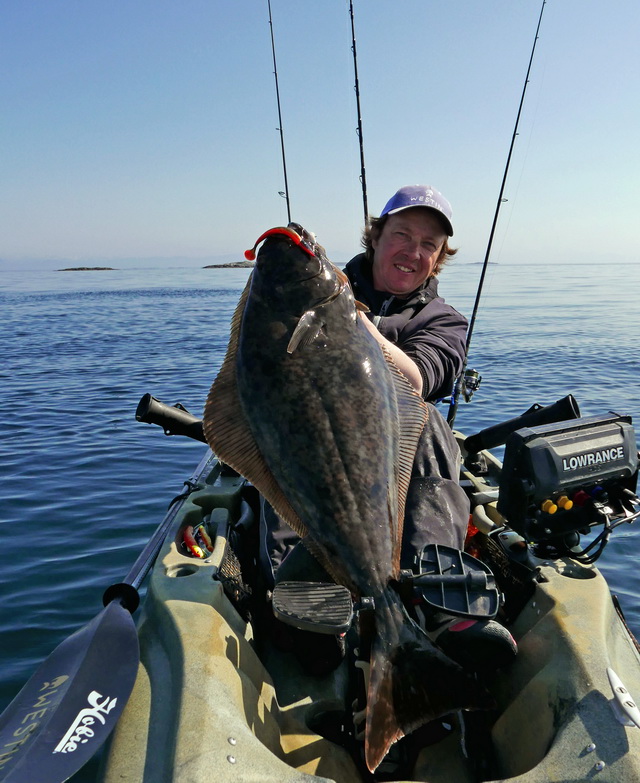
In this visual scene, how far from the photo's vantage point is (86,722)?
8.08ft

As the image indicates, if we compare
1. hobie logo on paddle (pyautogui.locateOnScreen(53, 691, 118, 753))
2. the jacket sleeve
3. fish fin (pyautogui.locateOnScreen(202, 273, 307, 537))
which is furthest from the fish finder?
hobie logo on paddle (pyautogui.locateOnScreen(53, 691, 118, 753))

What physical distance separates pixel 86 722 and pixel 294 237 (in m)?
2.27

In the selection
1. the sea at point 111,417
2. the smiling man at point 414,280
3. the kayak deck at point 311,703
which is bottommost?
the sea at point 111,417

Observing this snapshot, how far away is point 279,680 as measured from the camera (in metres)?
3.36

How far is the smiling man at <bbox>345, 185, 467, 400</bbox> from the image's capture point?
3.80m

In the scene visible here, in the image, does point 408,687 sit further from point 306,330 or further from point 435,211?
point 435,211

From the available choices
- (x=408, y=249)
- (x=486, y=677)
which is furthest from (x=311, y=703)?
(x=408, y=249)

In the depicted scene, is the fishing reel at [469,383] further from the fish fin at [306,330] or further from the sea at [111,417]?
the fish fin at [306,330]

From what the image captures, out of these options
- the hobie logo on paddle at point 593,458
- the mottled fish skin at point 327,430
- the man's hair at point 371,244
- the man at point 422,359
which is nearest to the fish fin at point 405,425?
the mottled fish skin at point 327,430

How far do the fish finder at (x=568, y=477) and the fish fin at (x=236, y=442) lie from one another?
1258 mm

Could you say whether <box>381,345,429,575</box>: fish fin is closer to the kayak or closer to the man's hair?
the kayak

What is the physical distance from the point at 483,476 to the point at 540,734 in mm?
3079

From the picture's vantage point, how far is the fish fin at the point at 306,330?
8.61 feet

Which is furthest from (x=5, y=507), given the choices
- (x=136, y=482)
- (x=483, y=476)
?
(x=483, y=476)
